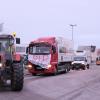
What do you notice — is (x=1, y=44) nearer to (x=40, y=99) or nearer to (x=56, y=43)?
(x=40, y=99)

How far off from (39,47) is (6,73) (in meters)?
18.0

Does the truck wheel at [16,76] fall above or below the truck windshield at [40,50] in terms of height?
below

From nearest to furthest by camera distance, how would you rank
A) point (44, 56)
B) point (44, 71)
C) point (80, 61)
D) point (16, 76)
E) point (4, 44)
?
point (16, 76) < point (4, 44) < point (44, 56) < point (44, 71) < point (80, 61)

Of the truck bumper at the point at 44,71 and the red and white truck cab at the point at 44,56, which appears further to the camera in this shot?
the truck bumper at the point at 44,71

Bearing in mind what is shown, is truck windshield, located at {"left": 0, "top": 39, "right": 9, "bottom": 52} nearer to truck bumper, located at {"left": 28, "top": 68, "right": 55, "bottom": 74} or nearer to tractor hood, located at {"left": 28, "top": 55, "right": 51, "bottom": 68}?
tractor hood, located at {"left": 28, "top": 55, "right": 51, "bottom": 68}

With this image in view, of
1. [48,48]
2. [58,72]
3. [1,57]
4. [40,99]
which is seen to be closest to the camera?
[40,99]

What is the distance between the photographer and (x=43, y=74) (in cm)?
4062

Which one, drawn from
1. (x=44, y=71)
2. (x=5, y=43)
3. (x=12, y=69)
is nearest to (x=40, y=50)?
(x=44, y=71)

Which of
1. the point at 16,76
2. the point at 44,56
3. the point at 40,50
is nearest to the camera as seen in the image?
the point at 16,76

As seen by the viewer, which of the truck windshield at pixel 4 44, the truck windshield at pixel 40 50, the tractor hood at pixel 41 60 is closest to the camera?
the truck windshield at pixel 4 44

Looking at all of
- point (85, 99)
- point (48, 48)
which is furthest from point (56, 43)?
point (85, 99)

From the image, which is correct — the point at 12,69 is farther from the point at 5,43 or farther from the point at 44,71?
the point at 44,71

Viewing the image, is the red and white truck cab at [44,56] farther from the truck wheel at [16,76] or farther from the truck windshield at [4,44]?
the truck wheel at [16,76]

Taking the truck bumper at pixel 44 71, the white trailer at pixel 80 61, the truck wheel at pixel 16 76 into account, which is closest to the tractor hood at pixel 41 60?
the truck bumper at pixel 44 71
